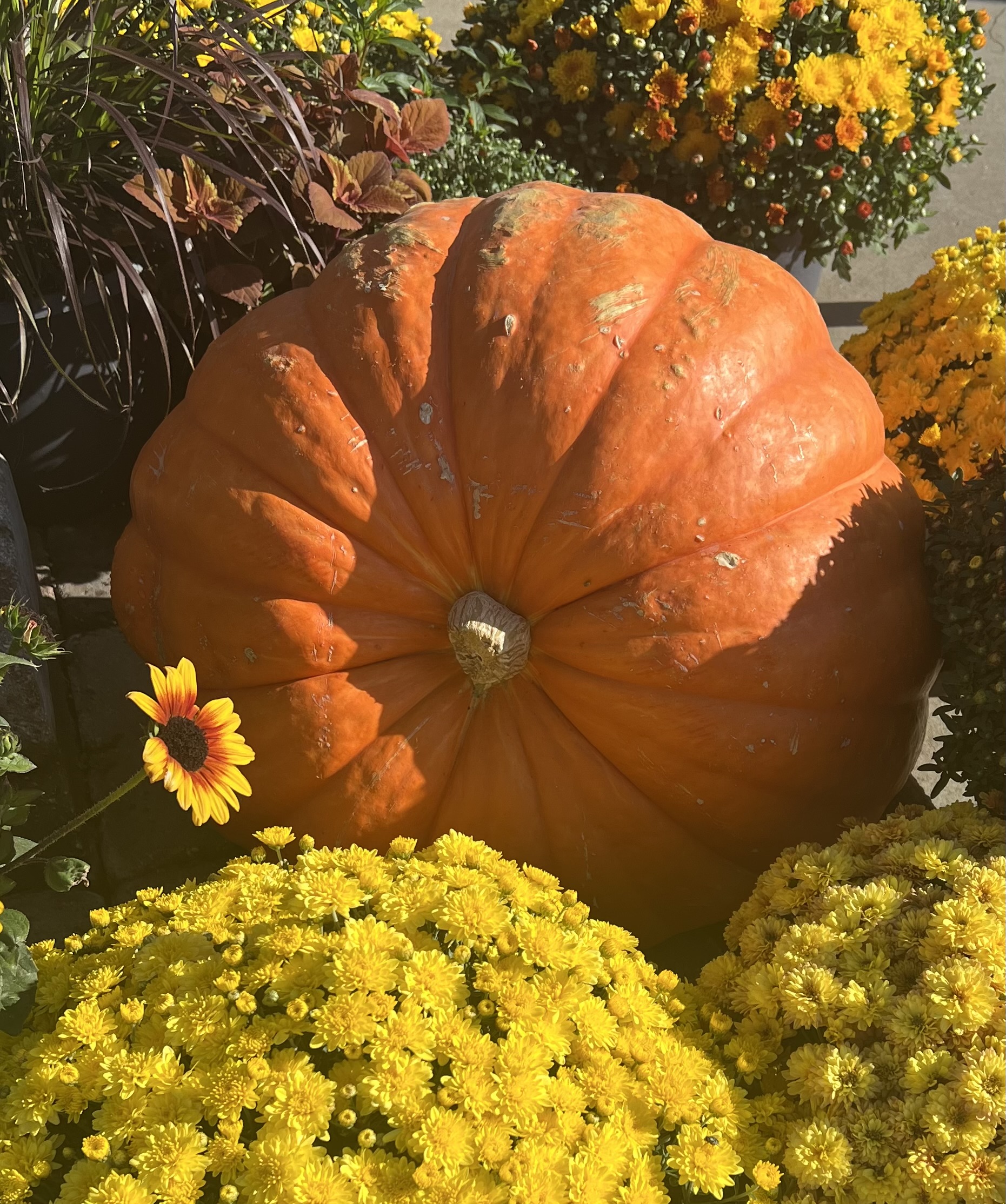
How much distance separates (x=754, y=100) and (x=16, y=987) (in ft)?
9.21

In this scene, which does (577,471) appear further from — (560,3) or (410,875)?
(560,3)

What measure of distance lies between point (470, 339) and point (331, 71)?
1.04 metres

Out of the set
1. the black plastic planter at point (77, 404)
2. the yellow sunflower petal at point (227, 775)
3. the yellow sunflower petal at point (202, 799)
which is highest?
the yellow sunflower petal at point (227, 775)

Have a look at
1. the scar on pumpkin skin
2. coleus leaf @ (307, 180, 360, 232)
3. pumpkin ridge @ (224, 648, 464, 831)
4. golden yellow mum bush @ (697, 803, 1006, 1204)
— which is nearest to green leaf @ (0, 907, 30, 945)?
pumpkin ridge @ (224, 648, 464, 831)

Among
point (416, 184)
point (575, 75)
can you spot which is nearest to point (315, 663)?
point (416, 184)

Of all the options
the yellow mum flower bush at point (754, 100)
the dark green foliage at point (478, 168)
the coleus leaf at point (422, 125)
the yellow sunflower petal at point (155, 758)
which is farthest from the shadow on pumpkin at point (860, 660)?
the yellow mum flower bush at point (754, 100)

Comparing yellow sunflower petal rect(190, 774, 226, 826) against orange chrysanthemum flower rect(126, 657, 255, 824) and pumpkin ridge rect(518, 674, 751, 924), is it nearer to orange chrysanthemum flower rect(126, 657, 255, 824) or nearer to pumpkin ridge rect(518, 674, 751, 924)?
orange chrysanthemum flower rect(126, 657, 255, 824)

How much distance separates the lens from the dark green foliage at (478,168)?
2.97 meters

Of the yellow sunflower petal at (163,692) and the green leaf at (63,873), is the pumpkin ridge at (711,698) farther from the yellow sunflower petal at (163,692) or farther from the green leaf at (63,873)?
the green leaf at (63,873)

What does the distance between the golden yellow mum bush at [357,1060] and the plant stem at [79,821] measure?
0.12 meters

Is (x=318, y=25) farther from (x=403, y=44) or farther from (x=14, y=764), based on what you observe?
(x=14, y=764)

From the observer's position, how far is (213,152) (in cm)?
254

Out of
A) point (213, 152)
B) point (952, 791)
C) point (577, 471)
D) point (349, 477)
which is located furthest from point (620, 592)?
point (213, 152)

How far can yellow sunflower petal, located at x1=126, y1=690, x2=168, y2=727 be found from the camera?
4.64 feet
